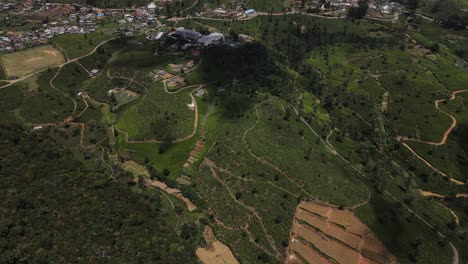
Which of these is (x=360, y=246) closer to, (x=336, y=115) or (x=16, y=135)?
(x=336, y=115)

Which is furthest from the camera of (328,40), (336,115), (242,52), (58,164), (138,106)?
(328,40)

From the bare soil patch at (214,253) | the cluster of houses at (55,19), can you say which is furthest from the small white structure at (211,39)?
the bare soil patch at (214,253)

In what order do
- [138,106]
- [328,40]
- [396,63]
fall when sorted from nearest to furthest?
1. [138,106]
2. [396,63]
3. [328,40]

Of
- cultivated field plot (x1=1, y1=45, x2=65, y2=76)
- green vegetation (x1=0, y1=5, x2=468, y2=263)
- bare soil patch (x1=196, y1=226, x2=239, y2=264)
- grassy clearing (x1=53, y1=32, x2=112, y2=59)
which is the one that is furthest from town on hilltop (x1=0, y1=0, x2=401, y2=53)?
bare soil patch (x1=196, y1=226, x2=239, y2=264)

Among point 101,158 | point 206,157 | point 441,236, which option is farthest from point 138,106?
point 441,236

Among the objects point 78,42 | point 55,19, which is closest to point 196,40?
point 78,42

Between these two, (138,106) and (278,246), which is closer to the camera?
(278,246)
